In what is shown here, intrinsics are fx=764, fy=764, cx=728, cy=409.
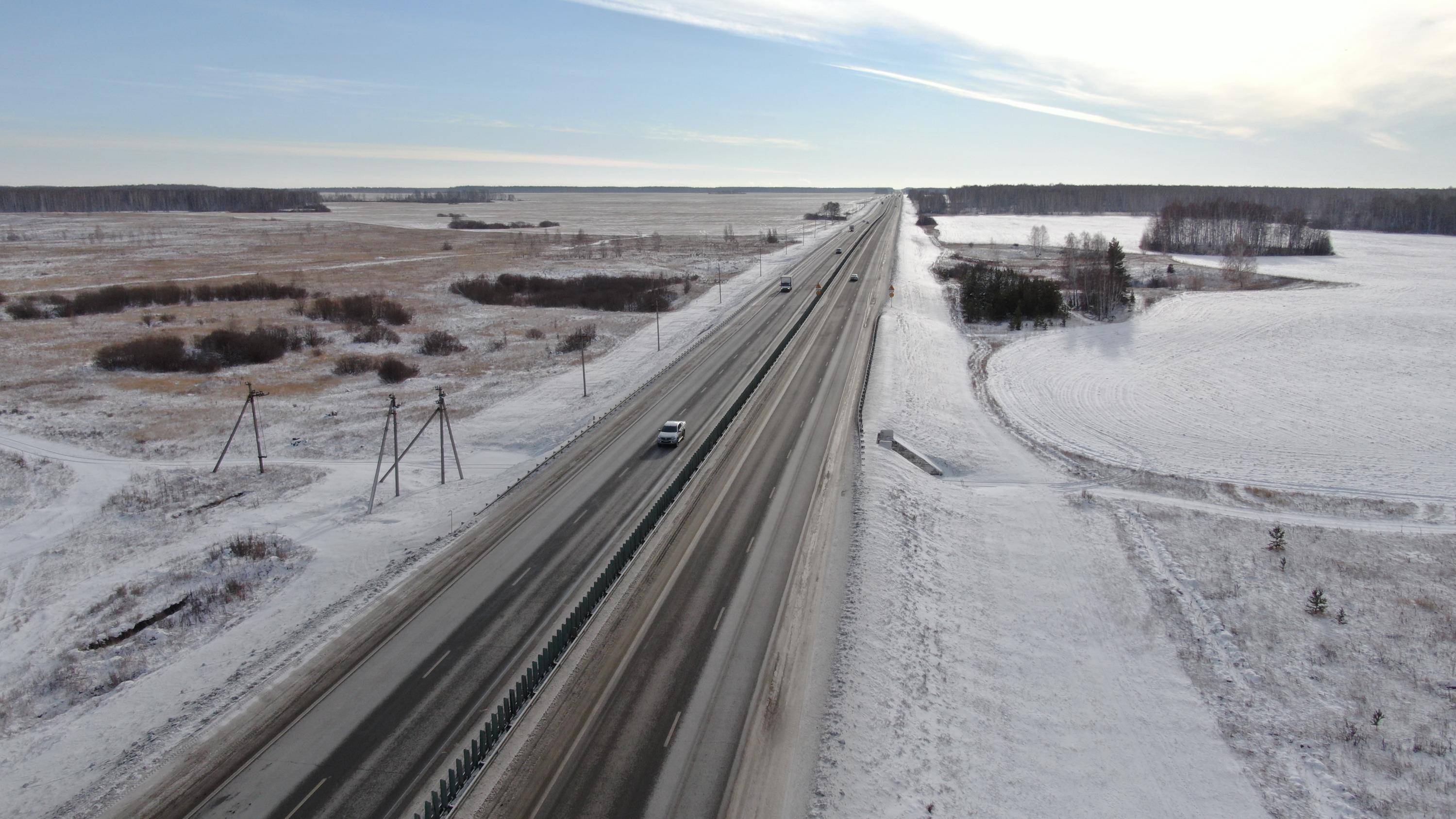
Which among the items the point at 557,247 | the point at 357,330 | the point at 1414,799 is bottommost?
the point at 1414,799

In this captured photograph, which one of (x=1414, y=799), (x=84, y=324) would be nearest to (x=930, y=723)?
(x=1414, y=799)

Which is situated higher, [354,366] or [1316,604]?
[354,366]

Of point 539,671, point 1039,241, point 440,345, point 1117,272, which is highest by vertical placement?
point 1039,241

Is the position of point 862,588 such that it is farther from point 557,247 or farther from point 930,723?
point 557,247

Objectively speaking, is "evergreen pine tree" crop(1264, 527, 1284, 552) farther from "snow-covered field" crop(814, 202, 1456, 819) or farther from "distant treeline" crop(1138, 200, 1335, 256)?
"distant treeline" crop(1138, 200, 1335, 256)

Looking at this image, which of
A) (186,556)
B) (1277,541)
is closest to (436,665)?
(186,556)

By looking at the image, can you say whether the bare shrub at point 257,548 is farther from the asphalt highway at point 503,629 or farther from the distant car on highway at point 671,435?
the distant car on highway at point 671,435

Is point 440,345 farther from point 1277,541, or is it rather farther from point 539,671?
point 1277,541
